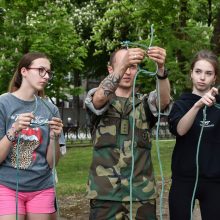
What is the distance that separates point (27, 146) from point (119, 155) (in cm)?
70

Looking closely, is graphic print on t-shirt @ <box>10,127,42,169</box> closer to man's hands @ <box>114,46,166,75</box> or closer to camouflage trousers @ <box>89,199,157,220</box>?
camouflage trousers @ <box>89,199,157,220</box>

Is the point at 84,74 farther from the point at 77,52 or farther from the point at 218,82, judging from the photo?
the point at 218,82

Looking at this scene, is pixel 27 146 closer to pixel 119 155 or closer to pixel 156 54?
pixel 119 155

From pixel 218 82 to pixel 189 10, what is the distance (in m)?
8.61

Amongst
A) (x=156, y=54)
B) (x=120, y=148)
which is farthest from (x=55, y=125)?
(x=156, y=54)

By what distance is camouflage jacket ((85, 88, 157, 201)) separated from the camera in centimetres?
350

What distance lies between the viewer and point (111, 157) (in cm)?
353

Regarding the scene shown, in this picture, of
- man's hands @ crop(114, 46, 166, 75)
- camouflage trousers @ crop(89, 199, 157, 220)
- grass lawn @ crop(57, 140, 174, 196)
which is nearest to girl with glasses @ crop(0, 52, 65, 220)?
camouflage trousers @ crop(89, 199, 157, 220)

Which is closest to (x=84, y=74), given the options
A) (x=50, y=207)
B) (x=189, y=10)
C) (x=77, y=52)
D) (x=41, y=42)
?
(x=77, y=52)

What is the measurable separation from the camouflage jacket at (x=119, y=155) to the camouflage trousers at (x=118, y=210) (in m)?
0.04

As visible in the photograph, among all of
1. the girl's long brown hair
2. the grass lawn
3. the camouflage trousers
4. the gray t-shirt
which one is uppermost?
the girl's long brown hair

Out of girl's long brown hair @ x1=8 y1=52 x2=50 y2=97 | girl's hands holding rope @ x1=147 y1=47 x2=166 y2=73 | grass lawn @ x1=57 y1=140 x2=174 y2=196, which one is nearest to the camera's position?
girl's hands holding rope @ x1=147 y1=47 x2=166 y2=73

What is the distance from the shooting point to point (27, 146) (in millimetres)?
3762

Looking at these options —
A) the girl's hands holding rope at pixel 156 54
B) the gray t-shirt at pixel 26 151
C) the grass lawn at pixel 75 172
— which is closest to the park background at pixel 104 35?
the grass lawn at pixel 75 172
